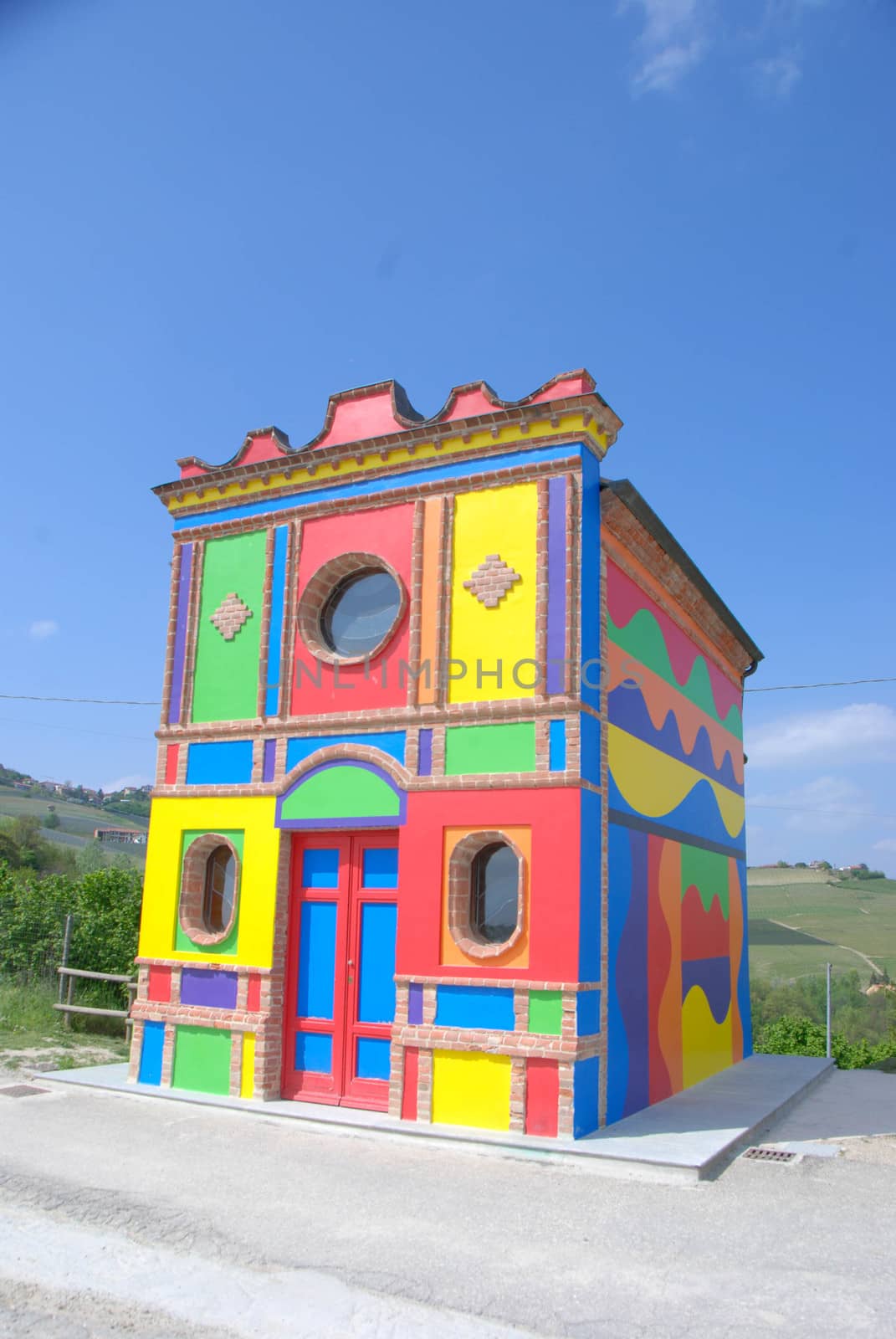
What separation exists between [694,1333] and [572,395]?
7366 mm

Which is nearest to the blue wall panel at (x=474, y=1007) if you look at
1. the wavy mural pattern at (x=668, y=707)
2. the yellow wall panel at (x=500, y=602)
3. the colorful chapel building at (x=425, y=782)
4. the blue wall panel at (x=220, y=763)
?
the colorful chapel building at (x=425, y=782)

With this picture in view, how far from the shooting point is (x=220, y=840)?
10820 millimetres

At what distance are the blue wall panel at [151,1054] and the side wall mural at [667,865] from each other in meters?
4.62

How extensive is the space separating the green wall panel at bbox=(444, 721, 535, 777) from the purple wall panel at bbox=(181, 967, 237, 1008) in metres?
3.16

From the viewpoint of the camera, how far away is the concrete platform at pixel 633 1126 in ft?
25.3

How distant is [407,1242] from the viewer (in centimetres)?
586

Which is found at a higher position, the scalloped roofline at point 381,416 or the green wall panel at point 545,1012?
the scalloped roofline at point 381,416

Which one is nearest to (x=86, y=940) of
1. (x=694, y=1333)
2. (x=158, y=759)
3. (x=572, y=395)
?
(x=158, y=759)

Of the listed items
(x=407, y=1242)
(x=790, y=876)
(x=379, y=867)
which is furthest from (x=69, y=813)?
(x=407, y=1242)

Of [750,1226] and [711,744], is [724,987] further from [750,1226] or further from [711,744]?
[750,1226]

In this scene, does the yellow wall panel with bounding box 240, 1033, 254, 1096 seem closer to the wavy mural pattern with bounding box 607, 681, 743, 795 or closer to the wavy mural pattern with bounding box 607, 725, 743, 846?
the wavy mural pattern with bounding box 607, 725, 743, 846

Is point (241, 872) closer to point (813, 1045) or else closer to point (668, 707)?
point (668, 707)

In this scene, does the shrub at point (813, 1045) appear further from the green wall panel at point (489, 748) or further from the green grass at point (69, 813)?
the green grass at point (69, 813)

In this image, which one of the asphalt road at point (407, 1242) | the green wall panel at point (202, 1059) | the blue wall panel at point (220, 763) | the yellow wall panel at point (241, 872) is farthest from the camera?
the blue wall panel at point (220, 763)
